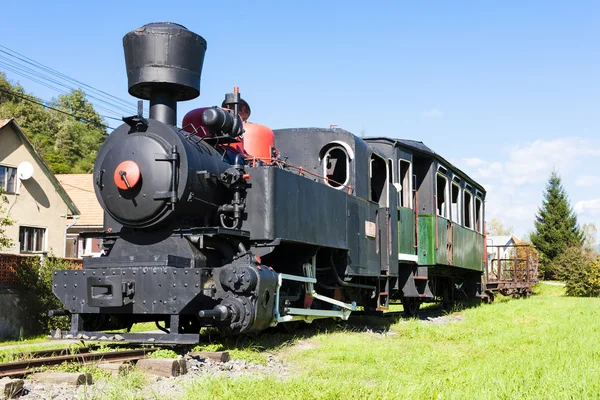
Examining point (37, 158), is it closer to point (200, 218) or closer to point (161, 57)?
point (161, 57)

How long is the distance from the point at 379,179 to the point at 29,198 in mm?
13186

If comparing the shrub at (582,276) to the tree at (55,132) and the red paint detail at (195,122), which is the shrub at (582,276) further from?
the tree at (55,132)

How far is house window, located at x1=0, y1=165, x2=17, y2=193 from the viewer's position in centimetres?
1984

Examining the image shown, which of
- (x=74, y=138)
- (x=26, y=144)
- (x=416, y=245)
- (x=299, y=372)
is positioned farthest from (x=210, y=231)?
(x=74, y=138)

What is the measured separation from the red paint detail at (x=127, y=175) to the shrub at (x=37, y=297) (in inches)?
277

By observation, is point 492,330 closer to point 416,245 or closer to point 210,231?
point 416,245

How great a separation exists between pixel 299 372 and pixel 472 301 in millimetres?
12216

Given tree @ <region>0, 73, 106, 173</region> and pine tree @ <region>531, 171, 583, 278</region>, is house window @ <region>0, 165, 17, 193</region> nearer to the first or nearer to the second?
tree @ <region>0, 73, 106, 173</region>

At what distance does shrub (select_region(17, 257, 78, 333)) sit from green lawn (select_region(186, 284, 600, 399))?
22.7 feet

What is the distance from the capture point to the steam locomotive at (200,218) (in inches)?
275

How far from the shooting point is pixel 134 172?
721cm

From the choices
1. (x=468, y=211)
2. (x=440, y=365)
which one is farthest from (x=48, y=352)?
(x=468, y=211)

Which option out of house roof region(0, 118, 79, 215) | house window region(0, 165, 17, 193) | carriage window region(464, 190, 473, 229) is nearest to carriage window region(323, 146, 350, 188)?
carriage window region(464, 190, 473, 229)

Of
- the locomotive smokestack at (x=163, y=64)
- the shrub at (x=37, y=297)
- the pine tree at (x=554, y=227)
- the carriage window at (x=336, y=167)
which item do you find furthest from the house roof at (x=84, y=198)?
the pine tree at (x=554, y=227)
